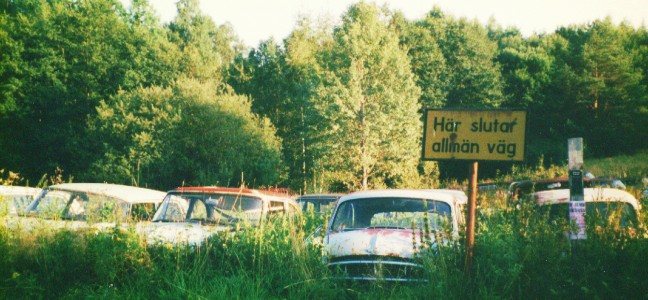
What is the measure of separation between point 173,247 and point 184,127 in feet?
77.5

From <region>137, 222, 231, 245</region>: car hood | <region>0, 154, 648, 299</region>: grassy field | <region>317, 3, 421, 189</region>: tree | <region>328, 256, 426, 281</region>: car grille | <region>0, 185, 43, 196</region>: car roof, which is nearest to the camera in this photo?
<region>0, 154, 648, 299</region>: grassy field

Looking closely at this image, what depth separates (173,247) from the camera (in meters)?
6.82

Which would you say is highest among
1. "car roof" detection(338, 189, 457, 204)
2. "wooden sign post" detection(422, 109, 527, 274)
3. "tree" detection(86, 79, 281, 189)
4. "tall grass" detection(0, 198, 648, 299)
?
"tree" detection(86, 79, 281, 189)

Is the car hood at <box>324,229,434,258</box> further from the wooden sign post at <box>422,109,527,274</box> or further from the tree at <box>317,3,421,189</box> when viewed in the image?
the tree at <box>317,3,421,189</box>

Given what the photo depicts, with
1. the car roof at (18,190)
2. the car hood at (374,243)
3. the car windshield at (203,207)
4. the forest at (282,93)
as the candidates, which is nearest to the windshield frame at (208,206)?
the car windshield at (203,207)

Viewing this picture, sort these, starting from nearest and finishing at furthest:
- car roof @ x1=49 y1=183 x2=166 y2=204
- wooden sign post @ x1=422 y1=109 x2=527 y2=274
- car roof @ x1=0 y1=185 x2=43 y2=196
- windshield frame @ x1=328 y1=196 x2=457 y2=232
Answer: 1. wooden sign post @ x1=422 y1=109 x2=527 y2=274
2. windshield frame @ x1=328 y1=196 x2=457 y2=232
3. car roof @ x1=49 y1=183 x2=166 y2=204
4. car roof @ x1=0 y1=185 x2=43 y2=196

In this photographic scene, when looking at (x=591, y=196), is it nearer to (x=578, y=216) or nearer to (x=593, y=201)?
(x=593, y=201)

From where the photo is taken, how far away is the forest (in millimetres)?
29688

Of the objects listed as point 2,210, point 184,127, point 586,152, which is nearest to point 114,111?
point 184,127

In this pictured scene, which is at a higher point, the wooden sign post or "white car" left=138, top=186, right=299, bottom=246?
the wooden sign post

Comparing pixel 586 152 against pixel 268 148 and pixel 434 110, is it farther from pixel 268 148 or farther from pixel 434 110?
pixel 434 110

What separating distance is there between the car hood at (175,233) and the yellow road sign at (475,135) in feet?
9.95

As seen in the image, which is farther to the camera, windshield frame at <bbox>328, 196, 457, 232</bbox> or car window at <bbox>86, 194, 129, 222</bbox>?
windshield frame at <bbox>328, 196, 457, 232</bbox>

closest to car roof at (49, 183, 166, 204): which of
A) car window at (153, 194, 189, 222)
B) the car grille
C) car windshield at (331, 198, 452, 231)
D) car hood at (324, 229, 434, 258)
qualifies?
car window at (153, 194, 189, 222)
